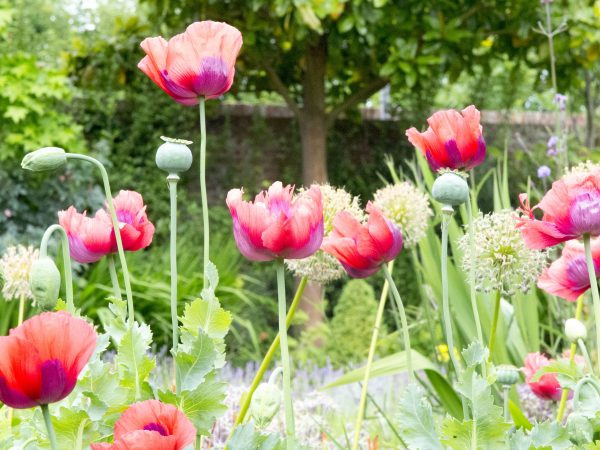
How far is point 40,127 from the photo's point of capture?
4.89m

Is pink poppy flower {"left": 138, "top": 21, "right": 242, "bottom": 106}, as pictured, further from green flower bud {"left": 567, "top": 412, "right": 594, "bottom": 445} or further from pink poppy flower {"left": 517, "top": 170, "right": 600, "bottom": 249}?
green flower bud {"left": 567, "top": 412, "right": 594, "bottom": 445}

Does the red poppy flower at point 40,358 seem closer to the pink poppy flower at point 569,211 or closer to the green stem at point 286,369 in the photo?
the green stem at point 286,369

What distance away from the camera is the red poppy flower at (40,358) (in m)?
0.57

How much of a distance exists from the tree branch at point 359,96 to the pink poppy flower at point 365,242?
4.83 metres

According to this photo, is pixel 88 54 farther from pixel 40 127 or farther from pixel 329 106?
pixel 329 106

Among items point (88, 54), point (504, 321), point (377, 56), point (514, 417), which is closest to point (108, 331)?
point (514, 417)

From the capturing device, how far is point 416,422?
2.43 feet

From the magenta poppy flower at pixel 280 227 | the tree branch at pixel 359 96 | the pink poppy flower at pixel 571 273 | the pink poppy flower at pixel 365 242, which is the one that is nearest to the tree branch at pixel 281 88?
the tree branch at pixel 359 96

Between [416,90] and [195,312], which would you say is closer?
[195,312]

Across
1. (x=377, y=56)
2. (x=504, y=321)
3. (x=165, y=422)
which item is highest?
(x=377, y=56)

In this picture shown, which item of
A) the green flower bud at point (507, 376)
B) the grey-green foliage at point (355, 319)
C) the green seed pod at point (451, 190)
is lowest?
the grey-green foliage at point (355, 319)

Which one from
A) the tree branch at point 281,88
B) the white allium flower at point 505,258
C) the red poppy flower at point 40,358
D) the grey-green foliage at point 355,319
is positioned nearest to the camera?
the red poppy flower at point 40,358

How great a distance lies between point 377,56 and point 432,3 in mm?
735

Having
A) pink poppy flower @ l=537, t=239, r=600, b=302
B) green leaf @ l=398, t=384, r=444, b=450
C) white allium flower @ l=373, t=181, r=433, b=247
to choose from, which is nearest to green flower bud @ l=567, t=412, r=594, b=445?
green leaf @ l=398, t=384, r=444, b=450
